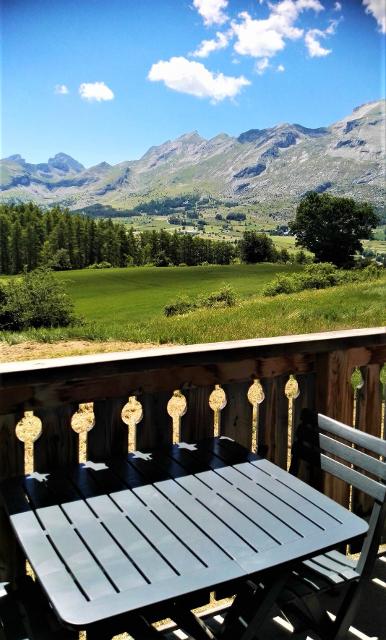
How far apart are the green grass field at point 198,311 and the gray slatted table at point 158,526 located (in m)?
6.99

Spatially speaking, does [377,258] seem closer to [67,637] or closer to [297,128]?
[297,128]

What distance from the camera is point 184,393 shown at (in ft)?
4.64

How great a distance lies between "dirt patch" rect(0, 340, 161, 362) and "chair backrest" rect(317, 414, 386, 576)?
6814mm

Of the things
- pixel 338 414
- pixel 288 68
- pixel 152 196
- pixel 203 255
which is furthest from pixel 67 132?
pixel 338 414

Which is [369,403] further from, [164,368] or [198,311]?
[198,311]

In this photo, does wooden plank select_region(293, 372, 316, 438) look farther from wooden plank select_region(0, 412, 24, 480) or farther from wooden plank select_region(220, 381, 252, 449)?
wooden plank select_region(0, 412, 24, 480)

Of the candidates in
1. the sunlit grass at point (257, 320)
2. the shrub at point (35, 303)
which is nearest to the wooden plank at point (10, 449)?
the shrub at point (35, 303)

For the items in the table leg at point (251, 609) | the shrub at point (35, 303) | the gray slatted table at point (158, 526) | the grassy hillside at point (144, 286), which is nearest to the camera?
the gray slatted table at point (158, 526)

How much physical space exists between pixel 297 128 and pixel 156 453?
36.6 feet

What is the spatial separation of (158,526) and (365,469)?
18.3 inches

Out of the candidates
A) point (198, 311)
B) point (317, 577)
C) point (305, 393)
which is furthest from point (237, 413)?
point (198, 311)

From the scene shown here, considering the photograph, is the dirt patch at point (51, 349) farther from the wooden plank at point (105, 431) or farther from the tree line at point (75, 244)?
the wooden plank at point (105, 431)

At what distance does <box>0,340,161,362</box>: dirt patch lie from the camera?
7.94 meters

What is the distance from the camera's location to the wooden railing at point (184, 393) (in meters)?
1.21
